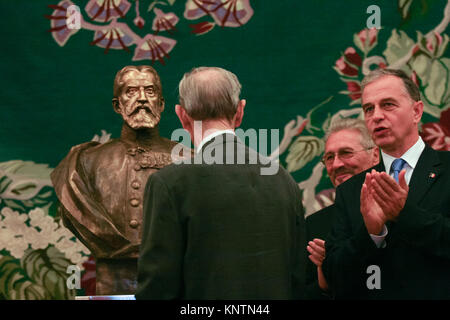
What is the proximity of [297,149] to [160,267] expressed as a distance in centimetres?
267

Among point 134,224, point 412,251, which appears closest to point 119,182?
point 134,224

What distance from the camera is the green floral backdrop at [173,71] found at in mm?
4531

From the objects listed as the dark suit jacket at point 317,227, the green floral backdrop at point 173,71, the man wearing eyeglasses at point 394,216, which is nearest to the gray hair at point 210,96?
the man wearing eyeglasses at point 394,216

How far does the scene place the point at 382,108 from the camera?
2580mm

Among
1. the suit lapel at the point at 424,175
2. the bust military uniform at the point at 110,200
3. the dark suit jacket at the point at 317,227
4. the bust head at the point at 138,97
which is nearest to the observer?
the suit lapel at the point at 424,175

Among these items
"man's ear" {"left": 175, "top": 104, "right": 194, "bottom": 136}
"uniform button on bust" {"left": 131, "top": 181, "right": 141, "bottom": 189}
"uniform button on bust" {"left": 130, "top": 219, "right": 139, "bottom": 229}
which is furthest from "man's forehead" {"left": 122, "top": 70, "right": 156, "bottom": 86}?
"man's ear" {"left": 175, "top": 104, "right": 194, "bottom": 136}

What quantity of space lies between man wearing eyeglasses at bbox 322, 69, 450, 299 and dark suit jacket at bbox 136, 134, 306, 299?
1.25 ft

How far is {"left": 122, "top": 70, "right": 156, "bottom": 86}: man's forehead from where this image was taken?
351 centimetres

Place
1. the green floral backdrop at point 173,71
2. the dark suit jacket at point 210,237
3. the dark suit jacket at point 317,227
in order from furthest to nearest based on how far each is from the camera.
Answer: the green floral backdrop at point 173,71, the dark suit jacket at point 317,227, the dark suit jacket at point 210,237

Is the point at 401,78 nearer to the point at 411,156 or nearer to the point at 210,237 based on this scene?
the point at 411,156

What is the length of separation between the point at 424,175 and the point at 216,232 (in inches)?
31.7

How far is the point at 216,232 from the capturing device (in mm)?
2039

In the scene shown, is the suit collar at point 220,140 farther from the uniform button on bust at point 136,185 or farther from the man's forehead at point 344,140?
the man's forehead at point 344,140

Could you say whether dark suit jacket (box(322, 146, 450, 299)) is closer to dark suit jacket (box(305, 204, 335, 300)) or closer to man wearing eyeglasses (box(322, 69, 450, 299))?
man wearing eyeglasses (box(322, 69, 450, 299))
